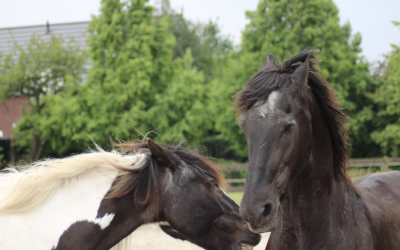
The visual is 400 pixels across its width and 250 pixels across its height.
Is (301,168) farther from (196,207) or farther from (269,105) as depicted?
(196,207)

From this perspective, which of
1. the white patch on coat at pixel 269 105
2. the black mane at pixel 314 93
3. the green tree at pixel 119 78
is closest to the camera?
the white patch on coat at pixel 269 105

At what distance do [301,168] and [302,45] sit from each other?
1486 centimetres

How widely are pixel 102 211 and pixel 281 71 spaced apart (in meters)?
1.72

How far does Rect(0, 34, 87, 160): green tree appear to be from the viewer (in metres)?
16.6

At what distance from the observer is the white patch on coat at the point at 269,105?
6.12 feet

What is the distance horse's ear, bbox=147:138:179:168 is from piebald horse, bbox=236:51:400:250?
0.96 m

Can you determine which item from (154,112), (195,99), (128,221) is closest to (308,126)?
(128,221)

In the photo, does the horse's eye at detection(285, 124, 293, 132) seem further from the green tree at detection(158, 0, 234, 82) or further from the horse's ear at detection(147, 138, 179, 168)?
the green tree at detection(158, 0, 234, 82)

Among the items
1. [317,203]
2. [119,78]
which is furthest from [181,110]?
[317,203]

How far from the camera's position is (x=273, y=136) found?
1.82 metres

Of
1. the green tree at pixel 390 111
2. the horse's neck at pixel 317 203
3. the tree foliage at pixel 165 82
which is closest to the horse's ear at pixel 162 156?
the horse's neck at pixel 317 203

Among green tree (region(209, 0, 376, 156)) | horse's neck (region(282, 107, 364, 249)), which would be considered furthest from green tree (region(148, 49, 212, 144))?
horse's neck (region(282, 107, 364, 249))

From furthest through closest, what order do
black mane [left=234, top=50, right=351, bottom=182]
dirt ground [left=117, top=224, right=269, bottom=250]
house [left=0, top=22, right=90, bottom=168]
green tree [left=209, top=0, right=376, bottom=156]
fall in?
house [left=0, top=22, right=90, bottom=168] → green tree [left=209, top=0, right=376, bottom=156] → dirt ground [left=117, top=224, right=269, bottom=250] → black mane [left=234, top=50, right=351, bottom=182]

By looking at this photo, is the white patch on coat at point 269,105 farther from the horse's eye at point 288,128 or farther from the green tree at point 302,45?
the green tree at point 302,45
